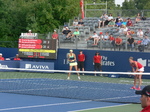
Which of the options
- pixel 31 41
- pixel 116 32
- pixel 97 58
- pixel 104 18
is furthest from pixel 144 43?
pixel 31 41

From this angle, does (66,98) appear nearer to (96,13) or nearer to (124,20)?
(124,20)

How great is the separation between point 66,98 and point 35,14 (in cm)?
2657

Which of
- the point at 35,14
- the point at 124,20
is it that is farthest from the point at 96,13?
the point at 35,14

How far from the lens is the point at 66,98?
15.6 meters

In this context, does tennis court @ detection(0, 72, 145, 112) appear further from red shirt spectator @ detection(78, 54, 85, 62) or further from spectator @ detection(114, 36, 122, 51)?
spectator @ detection(114, 36, 122, 51)

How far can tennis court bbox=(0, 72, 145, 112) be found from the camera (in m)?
13.5

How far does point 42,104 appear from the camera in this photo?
46.5ft

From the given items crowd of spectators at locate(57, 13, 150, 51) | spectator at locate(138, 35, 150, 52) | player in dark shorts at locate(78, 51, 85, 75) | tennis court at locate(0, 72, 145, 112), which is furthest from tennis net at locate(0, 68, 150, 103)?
crowd of spectators at locate(57, 13, 150, 51)

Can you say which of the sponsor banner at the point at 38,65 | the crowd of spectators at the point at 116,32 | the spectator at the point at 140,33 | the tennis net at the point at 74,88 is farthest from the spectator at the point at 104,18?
the tennis net at the point at 74,88

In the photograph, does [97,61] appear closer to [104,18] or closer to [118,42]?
[118,42]

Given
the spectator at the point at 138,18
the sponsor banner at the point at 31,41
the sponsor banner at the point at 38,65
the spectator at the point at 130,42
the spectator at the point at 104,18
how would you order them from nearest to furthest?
the spectator at the point at 130,42
the sponsor banner at the point at 38,65
the sponsor banner at the point at 31,41
the spectator at the point at 138,18
the spectator at the point at 104,18

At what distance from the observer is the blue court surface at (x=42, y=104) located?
43.2ft

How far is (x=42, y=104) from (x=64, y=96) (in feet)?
6.55

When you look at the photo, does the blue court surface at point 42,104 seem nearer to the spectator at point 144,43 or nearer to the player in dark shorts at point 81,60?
the player in dark shorts at point 81,60
